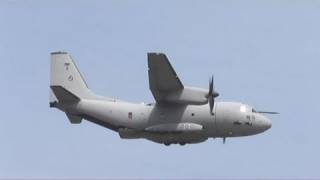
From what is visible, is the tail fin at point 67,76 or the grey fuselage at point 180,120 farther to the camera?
the tail fin at point 67,76

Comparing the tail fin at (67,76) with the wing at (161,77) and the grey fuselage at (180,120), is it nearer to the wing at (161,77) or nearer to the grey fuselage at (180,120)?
the grey fuselage at (180,120)

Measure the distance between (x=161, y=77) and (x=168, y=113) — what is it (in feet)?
12.1

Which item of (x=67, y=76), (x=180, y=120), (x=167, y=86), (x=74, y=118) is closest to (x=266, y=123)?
(x=180, y=120)

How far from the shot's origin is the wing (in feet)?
220

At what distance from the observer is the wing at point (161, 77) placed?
220ft

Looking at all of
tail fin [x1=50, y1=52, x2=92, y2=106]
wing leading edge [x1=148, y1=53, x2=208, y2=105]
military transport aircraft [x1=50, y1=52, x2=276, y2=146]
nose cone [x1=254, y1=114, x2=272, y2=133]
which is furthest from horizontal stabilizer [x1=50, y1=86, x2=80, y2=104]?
nose cone [x1=254, y1=114, x2=272, y2=133]

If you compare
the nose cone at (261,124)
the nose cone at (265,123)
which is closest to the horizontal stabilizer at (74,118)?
the nose cone at (261,124)

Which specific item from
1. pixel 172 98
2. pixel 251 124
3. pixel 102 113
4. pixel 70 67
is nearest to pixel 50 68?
pixel 70 67

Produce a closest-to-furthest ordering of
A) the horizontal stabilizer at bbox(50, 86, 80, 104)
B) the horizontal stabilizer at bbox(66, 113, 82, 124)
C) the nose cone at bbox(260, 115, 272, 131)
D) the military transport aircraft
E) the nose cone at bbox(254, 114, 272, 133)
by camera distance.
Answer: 1. the military transport aircraft
2. the nose cone at bbox(254, 114, 272, 133)
3. the nose cone at bbox(260, 115, 272, 131)
4. the horizontal stabilizer at bbox(50, 86, 80, 104)
5. the horizontal stabilizer at bbox(66, 113, 82, 124)

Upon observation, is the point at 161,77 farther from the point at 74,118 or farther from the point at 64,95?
the point at 74,118

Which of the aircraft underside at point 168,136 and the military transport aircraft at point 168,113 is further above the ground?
the military transport aircraft at point 168,113

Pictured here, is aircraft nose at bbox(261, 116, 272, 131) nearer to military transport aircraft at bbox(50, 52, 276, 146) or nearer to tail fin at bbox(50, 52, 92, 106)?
military transport aircraft at bbox(50, 52, 276, 146)

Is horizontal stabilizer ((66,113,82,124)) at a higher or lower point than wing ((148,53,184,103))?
lower

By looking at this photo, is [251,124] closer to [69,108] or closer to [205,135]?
[205,135]
